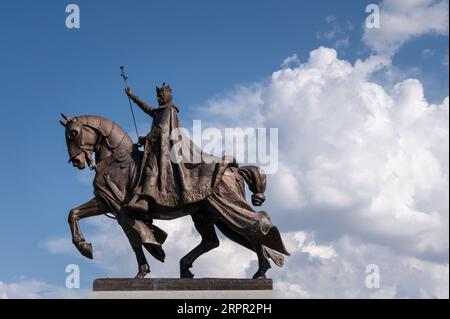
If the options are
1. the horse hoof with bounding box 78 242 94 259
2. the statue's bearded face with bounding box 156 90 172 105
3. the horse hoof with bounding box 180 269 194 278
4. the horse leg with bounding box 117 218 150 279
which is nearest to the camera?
the horse hoof with bounding box 78 242 94 259

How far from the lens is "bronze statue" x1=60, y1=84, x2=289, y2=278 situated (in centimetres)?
1232

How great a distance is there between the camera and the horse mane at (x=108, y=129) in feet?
42.7

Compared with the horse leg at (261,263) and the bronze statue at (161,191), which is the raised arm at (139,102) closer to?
the bronze statue at (161,191)

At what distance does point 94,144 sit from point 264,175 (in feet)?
11.1

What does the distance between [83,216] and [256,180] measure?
132 inches

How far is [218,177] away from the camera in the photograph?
487 inches

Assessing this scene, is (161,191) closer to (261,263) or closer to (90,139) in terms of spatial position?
(90,139)

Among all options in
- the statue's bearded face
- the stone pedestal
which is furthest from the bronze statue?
the stone pedestal

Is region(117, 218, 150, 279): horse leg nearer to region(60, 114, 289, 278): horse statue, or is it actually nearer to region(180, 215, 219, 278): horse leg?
region(60, 114, 289, 278): horse statue

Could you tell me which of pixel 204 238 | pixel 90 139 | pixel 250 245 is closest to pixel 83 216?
pixel 90 139

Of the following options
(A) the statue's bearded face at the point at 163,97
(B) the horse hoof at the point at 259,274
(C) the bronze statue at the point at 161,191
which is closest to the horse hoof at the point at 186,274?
(C) the bronze statue at the point at 161,191
